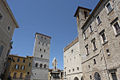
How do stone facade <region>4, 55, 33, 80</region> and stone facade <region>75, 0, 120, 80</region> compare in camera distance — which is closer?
stone facade <region>75, 0, 120, 80</region>

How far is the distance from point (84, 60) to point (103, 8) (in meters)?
9.63

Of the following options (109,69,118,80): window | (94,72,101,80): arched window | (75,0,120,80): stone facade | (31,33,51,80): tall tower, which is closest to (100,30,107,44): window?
(75,0,120,80): stone facade

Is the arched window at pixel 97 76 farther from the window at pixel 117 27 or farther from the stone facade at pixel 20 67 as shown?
the stone facade at pixel 20 67

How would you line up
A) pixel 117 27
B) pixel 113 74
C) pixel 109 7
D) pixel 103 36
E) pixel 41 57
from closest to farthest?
pixel 117 27, pixel 113 74, pixel 109 7, pixel 103 36, pixel 41 57

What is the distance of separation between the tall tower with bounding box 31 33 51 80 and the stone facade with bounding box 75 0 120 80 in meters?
21.9

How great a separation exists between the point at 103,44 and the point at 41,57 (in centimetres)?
2841

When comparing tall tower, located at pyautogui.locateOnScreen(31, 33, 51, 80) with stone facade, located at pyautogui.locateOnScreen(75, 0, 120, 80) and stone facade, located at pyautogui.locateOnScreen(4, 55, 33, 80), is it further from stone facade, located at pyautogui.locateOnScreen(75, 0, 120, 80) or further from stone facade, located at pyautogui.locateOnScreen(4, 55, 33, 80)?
stone facade, located at pyautogui.locateOnScreen(75, 0, 120, 80)

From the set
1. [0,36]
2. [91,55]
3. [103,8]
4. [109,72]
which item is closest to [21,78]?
[0,36]

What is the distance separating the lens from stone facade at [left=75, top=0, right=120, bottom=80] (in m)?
9.77

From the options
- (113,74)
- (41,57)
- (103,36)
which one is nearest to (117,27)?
(103,36)

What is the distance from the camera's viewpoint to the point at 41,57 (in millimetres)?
35500

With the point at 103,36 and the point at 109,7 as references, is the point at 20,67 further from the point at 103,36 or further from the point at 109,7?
the point at 109,7

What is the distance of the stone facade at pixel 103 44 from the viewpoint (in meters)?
9.77

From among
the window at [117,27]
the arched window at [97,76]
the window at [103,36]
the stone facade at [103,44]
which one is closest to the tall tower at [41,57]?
the stone facade at [103,44]
